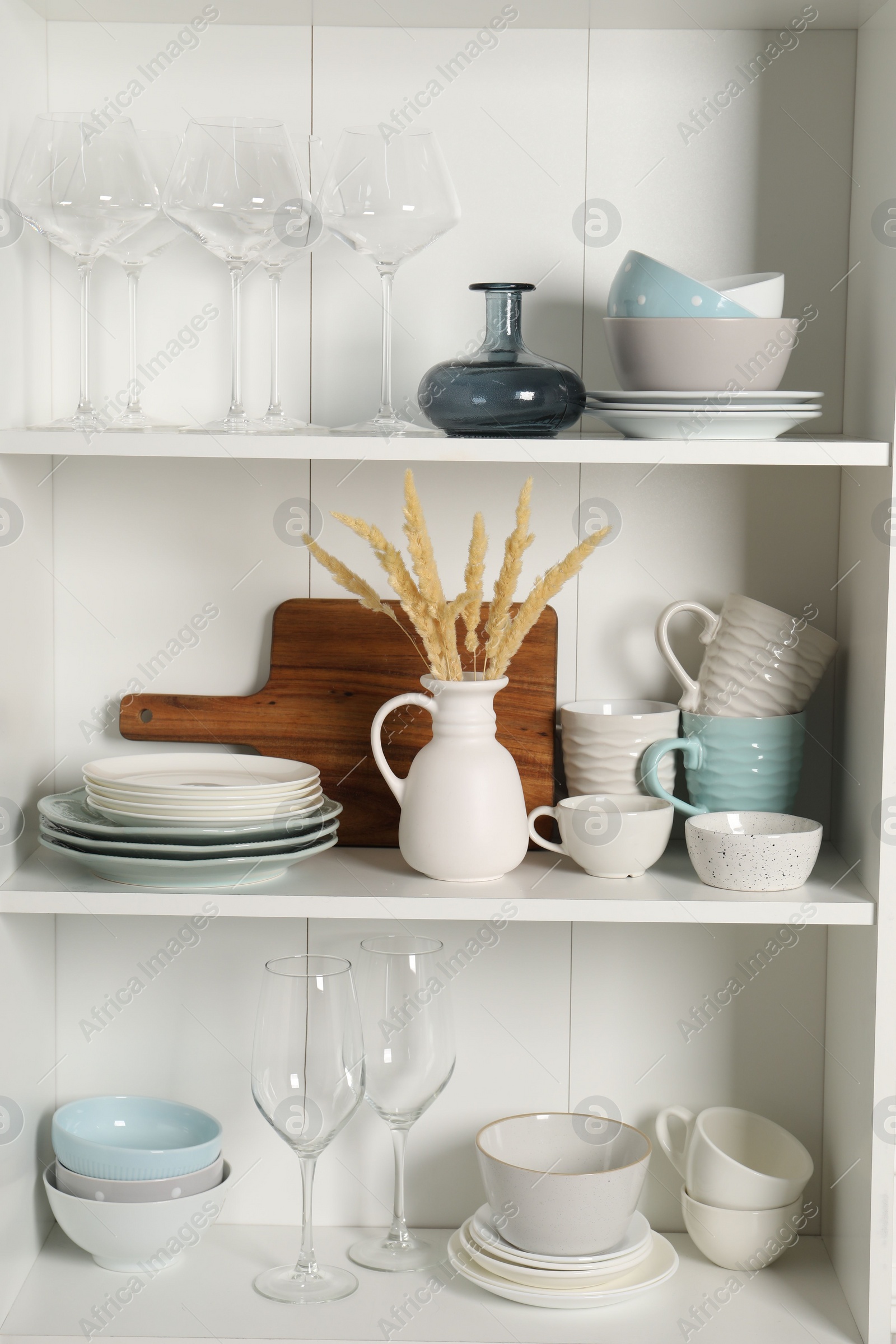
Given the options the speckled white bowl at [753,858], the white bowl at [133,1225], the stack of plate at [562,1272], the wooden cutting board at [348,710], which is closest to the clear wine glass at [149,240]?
the wooden cutting board at [348,710]

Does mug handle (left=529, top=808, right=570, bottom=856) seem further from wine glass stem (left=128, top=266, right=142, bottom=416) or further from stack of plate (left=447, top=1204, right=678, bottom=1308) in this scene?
wine glass stem (left=128, top=266, right=142, bottom=416)

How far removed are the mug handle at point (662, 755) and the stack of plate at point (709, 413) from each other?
0.97ft

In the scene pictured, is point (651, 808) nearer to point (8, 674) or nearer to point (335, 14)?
point (8, 674)

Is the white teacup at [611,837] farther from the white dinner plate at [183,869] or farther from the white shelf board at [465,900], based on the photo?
the white dinner plate at [183,869]

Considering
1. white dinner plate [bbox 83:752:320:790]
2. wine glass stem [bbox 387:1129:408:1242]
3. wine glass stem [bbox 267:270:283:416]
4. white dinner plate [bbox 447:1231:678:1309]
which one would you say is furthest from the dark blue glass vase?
white dinner plate [bbox 447:1231:678:1309]

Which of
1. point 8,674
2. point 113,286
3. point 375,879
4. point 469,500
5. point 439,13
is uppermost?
point 439,13

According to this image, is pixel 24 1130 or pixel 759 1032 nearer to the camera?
pixel 24 1130

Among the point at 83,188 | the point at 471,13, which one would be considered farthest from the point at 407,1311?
the point at 471,13

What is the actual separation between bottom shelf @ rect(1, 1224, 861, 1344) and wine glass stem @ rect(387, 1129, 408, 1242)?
0.16ft

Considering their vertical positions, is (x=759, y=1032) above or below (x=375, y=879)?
below

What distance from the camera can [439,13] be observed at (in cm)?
122

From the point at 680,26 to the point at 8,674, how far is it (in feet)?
2.91

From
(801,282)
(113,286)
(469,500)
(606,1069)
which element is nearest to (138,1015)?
(606,1069)

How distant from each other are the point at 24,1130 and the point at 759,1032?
740 mm
